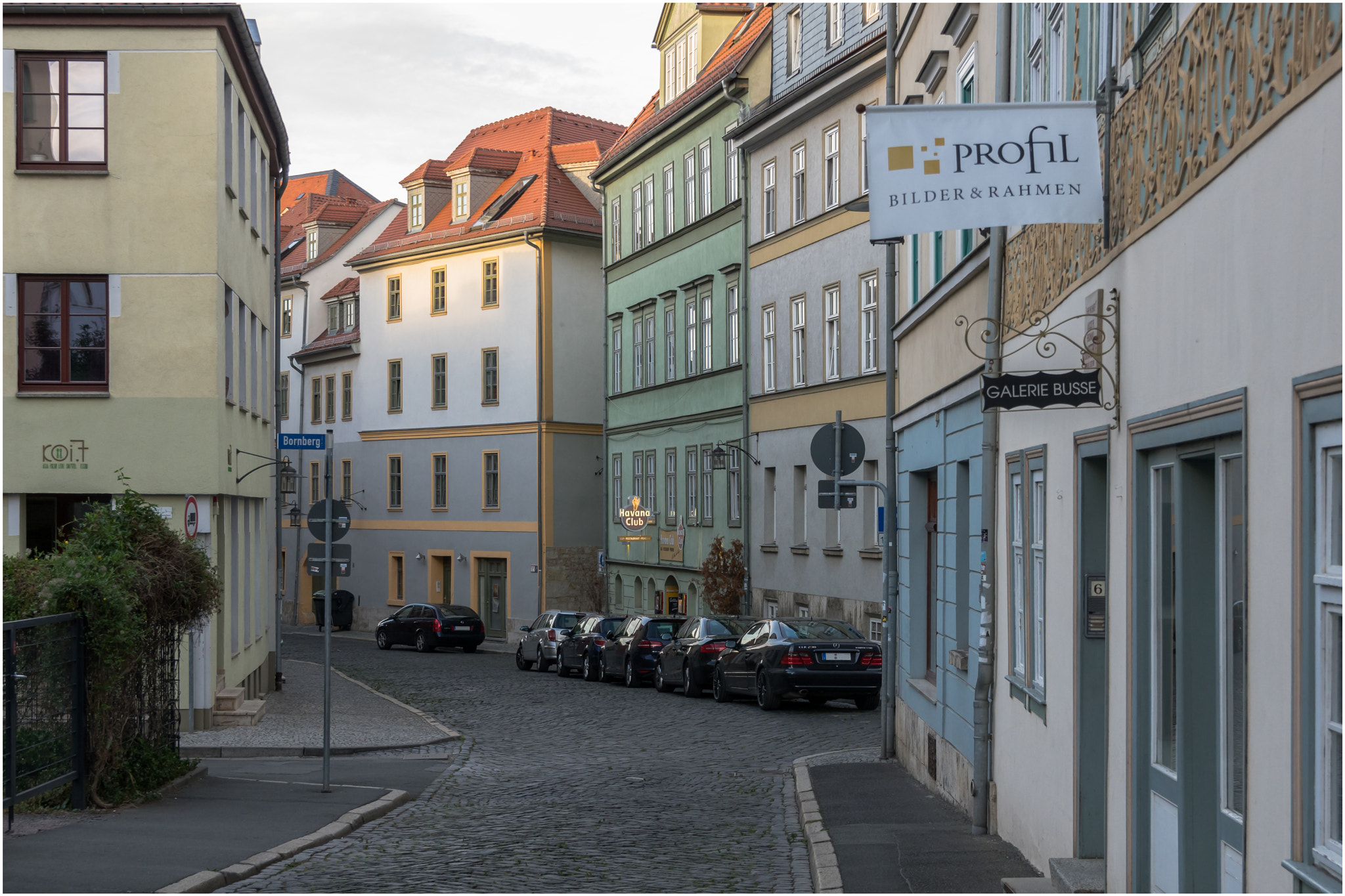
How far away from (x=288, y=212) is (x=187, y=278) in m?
58.2

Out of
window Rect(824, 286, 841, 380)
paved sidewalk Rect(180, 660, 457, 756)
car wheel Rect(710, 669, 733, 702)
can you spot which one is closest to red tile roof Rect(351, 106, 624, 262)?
window Rect(824, 286, 841, 380)

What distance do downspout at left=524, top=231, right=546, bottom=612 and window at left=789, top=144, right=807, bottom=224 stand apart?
18214 mm

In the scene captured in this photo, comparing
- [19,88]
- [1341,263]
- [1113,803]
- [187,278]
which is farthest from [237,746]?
[1341,263]

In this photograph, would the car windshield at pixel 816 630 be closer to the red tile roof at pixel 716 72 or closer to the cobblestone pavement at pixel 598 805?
the cobblestone pavement at pixel 598 805

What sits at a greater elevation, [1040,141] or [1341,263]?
[1040,141]

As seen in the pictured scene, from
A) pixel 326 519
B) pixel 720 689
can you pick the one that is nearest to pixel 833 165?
pixel 720 689

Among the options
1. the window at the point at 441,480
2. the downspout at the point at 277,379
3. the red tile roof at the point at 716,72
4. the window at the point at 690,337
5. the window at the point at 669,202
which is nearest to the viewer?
the downspout at the point at 277,379

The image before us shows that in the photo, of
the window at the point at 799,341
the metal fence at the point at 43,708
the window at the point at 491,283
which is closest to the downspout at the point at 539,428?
the window at the point at 491,283

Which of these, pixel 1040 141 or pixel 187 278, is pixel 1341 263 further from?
pixel 187 278

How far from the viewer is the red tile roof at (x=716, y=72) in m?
41.5

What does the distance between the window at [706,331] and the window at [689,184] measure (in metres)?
2.58

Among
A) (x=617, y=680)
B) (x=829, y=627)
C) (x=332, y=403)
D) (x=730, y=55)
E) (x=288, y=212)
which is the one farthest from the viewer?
(x=288, y=212)

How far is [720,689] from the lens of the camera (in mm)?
28281

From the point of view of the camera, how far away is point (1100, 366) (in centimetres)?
860
